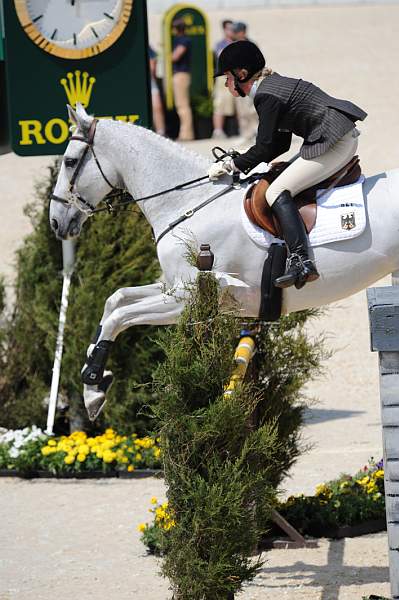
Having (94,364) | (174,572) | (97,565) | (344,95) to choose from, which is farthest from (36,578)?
(344,95)

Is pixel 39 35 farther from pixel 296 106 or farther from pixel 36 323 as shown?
pixel 296 106

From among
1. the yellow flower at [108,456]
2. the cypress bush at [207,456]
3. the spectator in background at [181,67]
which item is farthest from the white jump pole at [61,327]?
the spectator in background at [181,67]

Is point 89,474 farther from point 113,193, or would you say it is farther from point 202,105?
point 202,105

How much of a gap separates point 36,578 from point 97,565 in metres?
0.40

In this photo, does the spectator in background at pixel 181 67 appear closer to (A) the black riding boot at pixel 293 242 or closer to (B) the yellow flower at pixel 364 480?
(B) the yellow flower at pixel 364 480

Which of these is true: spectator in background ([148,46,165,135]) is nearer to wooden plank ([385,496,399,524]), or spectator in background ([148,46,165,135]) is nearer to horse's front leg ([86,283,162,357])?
horse's front leg ([86,283,162,357])

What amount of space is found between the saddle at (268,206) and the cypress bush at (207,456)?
99 centimetres

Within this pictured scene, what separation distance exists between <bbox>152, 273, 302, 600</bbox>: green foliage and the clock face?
14.0 ft

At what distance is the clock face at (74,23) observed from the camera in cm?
910

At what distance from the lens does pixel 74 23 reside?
912 centimetres

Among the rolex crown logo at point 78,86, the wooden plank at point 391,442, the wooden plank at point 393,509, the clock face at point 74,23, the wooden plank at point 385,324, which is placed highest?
the clock face at point 74,23

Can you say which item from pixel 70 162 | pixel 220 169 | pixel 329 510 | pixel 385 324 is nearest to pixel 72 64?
pixel 70 162

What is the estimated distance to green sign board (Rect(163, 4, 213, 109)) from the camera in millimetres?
19359

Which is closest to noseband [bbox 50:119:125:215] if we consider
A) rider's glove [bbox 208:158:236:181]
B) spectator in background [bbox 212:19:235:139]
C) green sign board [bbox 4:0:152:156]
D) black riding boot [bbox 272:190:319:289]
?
rider's glove [bbox 208:158:236:181]
